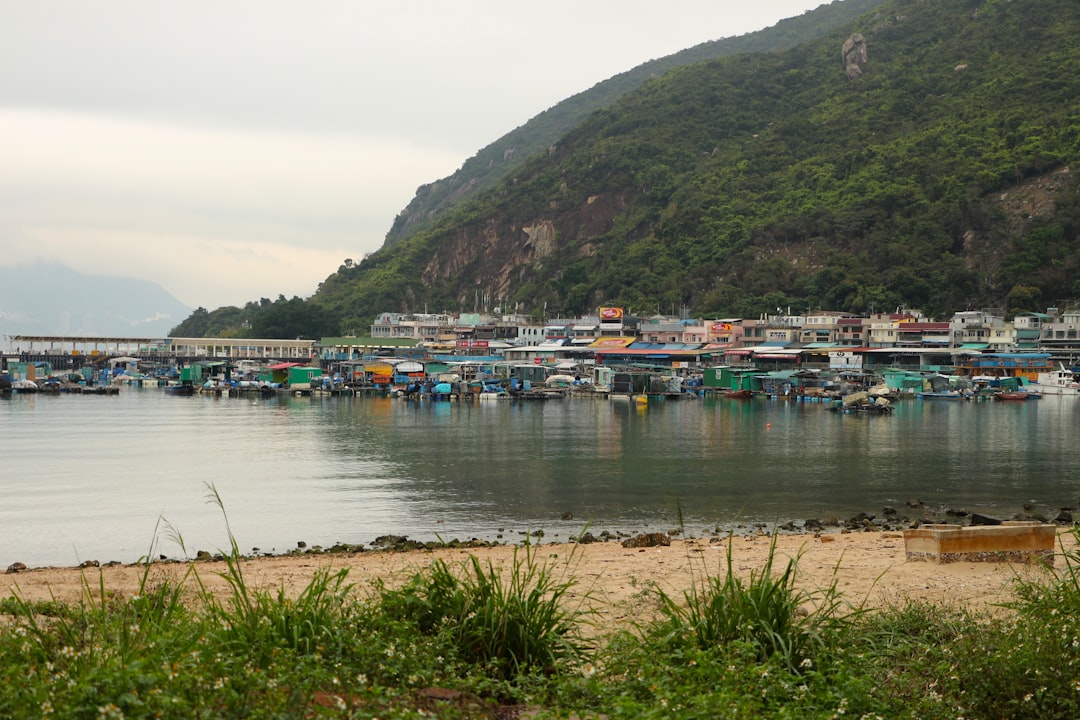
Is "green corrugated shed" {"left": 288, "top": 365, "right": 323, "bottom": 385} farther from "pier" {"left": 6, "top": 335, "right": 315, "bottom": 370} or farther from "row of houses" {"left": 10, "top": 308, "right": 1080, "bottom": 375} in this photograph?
"pier" {"left": 6, "top": 335, "right": 315, "bottom": 370}

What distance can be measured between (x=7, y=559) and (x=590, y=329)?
7852 cm

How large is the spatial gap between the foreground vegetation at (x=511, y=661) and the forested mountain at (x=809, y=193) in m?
85.4

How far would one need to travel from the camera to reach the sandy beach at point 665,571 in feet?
30.0

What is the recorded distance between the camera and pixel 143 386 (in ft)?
266

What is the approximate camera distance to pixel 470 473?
27.2m

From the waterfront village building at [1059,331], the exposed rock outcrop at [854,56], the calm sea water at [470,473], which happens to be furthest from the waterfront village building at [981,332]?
the exposed rock outcrop at [854,56]

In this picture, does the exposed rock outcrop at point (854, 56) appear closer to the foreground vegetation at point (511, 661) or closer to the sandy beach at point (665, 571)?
the sandy beach at point (665, 571)

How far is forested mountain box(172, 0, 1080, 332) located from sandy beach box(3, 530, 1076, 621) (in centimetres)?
7840

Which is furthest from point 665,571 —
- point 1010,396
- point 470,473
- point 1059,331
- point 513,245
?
point 513,245

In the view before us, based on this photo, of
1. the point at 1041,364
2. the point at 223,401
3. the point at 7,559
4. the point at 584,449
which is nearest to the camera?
the point at 7,559

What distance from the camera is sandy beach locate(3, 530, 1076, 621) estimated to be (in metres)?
9.13

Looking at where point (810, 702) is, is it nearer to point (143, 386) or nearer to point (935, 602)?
point (935, 602)

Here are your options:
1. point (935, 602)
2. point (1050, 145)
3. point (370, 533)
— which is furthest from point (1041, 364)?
point (935, 602)

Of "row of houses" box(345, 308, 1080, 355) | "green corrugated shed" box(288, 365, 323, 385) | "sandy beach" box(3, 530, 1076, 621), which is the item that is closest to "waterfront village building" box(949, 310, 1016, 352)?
"row of houses" box(345, 308, 1080, 355)
